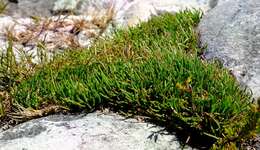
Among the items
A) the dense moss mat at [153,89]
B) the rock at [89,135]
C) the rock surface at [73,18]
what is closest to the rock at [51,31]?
the rock surface at [73,18]

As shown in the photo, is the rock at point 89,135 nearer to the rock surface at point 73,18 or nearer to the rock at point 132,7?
the rock surface at point 73,18

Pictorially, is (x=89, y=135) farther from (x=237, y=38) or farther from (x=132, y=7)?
(x=132, y=7)

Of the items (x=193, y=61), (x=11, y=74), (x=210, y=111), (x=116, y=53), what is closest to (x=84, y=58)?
(x=116, y=53)

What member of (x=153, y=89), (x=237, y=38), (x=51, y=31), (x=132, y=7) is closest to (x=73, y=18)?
(x=51, y=31)

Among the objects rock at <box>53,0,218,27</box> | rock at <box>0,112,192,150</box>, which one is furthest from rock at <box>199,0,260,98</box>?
rock at <box>53,0,218,27</box>

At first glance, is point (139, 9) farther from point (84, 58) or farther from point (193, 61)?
point (193, 61)

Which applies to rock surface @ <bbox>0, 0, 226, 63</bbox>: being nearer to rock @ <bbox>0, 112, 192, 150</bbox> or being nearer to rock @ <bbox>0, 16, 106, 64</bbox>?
rock @ <bbox>0, 16, 106, 64</bbox>
